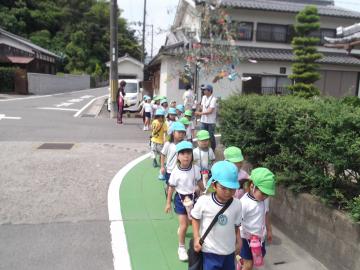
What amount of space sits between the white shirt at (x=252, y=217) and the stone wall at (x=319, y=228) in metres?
0.80

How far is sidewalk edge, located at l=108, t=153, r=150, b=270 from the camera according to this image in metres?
4.00

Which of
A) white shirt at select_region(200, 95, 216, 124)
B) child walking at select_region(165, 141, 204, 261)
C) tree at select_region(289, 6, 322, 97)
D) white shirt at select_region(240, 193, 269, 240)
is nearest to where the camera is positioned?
white shirt at select_region(240, 193, 269, 240)

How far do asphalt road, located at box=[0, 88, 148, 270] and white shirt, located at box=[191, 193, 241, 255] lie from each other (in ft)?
4.51

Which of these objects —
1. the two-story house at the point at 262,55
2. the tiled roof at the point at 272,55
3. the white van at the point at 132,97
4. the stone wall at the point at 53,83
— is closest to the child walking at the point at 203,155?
the two-story house at the point at 262,55

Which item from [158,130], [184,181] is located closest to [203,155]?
[184,181]

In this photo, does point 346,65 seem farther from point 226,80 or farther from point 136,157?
point 136,157

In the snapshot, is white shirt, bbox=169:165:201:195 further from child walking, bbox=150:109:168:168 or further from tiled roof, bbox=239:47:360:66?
tiled roof, bbox=239:47:360:66

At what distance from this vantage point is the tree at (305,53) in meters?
16.1

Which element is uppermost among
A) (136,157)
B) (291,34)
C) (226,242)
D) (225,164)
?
(291,34)

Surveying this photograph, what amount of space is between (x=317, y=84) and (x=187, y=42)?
7930 mm

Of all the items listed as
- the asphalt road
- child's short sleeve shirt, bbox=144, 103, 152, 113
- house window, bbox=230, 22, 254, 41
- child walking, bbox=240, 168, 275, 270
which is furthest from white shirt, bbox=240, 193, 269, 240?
house window, bbox=230, 22, 254, 41

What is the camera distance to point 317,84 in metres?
20.7

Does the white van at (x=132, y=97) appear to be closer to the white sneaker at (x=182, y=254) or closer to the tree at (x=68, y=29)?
the white sneaker at (x=182, y=254)

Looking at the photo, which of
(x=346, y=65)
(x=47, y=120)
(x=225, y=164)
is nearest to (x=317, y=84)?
(x=346, y=65)
